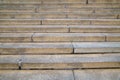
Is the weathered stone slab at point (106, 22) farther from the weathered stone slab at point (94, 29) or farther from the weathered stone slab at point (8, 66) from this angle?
the weathered stone slab at point (8, 66)

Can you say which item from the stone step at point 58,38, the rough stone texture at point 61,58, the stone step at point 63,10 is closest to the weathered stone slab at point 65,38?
the stone step at point 58,38

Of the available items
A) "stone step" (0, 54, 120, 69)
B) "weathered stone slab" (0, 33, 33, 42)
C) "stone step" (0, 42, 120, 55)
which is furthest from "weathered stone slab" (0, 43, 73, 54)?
"weathered stone slab" (0, 33, 33, 42)

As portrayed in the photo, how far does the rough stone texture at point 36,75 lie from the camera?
8.68ft

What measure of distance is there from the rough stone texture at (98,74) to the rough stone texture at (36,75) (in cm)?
15

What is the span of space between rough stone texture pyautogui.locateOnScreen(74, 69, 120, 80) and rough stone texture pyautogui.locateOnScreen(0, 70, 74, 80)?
146mm

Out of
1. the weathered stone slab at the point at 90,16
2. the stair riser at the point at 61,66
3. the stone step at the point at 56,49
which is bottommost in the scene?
the stair riser at the point at 61,66

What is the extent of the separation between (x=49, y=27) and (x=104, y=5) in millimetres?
2356

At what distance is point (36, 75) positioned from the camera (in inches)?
107

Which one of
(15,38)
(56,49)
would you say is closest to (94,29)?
(56,49)

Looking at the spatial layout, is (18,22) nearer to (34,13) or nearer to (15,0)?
(34,13)

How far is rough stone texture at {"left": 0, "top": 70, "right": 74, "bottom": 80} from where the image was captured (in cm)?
264

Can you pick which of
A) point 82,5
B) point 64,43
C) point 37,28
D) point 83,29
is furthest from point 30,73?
point 82,5

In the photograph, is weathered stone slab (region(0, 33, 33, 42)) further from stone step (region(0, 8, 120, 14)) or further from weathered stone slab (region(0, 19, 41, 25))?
stone step (region(0, 8, 120, 14))

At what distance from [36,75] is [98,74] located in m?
1.02
